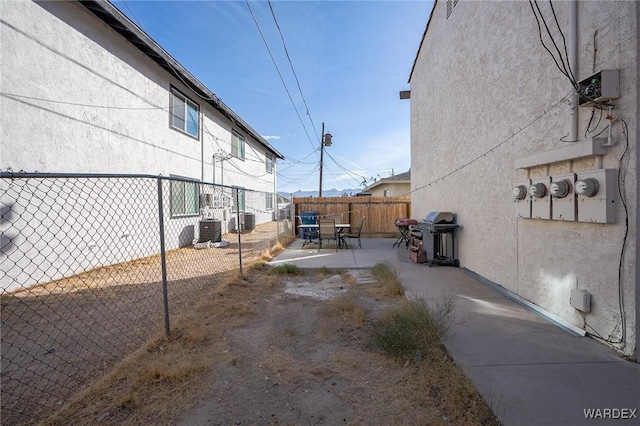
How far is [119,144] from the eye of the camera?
7.82m

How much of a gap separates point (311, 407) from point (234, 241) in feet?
35.3

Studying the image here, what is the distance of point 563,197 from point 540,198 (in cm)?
42

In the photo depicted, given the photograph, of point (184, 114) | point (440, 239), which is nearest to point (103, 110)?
point (184, 114)

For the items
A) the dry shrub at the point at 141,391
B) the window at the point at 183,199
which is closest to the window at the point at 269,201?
the window at the point at 183,199

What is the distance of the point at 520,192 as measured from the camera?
4.28m

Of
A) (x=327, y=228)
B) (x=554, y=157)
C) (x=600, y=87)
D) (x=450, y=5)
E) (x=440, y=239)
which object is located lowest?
(x=440, y=239)

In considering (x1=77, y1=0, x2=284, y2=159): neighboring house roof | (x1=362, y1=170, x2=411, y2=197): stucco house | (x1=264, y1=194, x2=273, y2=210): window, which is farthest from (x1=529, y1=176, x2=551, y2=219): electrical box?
→ (x1=264, y1=194, x2=273, y2=210): window

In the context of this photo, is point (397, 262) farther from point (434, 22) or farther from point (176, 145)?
point (176, 145)

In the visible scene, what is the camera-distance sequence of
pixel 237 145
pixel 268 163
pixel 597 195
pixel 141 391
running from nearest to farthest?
1. pixel 141 391
2. pixel 597 195
3. pixel 237 145
4. pixel 268 163

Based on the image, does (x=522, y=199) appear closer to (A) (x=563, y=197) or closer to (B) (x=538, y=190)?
(B) (x=538, y=190)

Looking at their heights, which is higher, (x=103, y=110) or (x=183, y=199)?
(x=103, y=110)

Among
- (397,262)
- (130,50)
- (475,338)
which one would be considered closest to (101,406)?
(475,338)

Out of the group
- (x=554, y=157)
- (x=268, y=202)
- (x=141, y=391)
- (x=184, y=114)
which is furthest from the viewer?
(x=268, y=202)

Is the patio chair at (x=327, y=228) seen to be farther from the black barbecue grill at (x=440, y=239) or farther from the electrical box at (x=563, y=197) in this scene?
the electrical box at (x=563, y=197)
